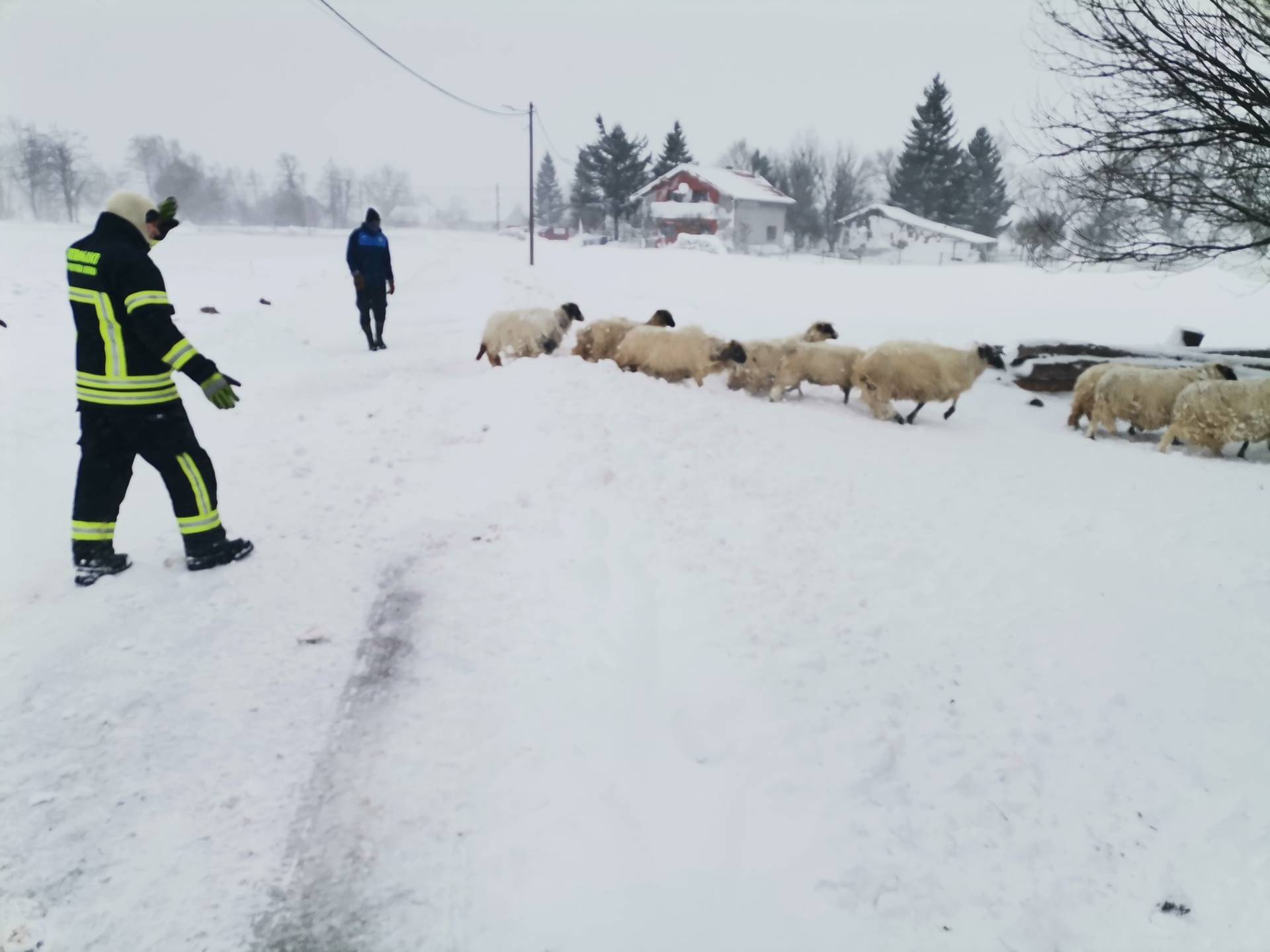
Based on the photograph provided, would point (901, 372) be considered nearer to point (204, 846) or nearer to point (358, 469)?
point (358, 469)

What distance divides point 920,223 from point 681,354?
41.9 m

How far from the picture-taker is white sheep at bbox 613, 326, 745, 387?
9.69 meters

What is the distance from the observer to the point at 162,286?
402cm

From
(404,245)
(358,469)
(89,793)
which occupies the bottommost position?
(89,793)

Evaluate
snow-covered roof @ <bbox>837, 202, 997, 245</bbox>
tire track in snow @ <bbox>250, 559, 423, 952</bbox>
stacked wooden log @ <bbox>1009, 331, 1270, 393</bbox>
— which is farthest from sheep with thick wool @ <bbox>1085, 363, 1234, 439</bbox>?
snow-covered roof @ <bbox>837, 202, 997, 245</bbox>

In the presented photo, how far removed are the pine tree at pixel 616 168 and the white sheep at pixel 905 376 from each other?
4429cm

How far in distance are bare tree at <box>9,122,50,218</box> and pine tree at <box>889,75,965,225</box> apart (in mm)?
51715

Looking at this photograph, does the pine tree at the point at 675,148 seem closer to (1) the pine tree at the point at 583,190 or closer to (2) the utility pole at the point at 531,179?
(1) the pine tree at the point at 583,190

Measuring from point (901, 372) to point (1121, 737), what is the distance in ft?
21.4

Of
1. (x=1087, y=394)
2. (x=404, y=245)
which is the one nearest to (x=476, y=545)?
(x=1087, y=394)

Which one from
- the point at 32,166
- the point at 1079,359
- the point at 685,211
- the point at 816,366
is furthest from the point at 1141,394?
the point at 685,211

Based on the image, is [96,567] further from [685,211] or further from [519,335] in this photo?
[685,211]

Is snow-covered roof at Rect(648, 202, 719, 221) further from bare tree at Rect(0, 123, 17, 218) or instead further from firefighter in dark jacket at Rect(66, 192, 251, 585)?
firefighter in dark jacket at Rect(66, 192, 251, 585)

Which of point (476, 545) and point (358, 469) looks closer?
point (476, 545)
